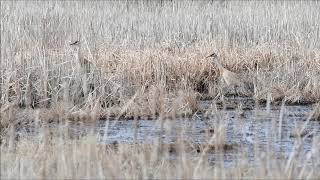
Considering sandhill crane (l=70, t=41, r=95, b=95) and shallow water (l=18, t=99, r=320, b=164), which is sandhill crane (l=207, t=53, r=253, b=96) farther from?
sandhill crane (l=70, t=41, r=95, b=95)

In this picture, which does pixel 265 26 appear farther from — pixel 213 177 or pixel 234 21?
pixel 213 177

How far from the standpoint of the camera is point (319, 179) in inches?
171

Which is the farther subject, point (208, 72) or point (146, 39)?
Answer: point (146, 39)

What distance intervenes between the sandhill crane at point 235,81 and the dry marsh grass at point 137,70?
136 mm

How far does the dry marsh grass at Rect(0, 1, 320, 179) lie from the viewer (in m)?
4.40

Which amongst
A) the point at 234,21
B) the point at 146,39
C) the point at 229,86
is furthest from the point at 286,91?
the point at 234,21

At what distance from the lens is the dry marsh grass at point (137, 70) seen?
4398 mm

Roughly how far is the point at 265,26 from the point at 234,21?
0.58 m

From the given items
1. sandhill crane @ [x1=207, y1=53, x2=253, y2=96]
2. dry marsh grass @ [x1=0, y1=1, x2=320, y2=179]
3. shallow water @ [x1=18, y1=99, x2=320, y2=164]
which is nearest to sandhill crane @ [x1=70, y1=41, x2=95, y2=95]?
dry marsh grass @ [x1=0, y1=1, x2=320, y2=179]

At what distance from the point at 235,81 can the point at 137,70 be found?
46.5 inches

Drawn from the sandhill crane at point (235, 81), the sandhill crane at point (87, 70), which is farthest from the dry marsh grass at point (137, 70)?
the sandhill crane at point (235, 81)

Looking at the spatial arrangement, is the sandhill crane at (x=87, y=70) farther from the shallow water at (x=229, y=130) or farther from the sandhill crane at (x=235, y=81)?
the sandhill crane at (x=235, y=81)

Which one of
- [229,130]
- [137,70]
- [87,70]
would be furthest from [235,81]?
[229,130]

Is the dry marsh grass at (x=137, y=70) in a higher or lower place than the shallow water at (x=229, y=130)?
higher
